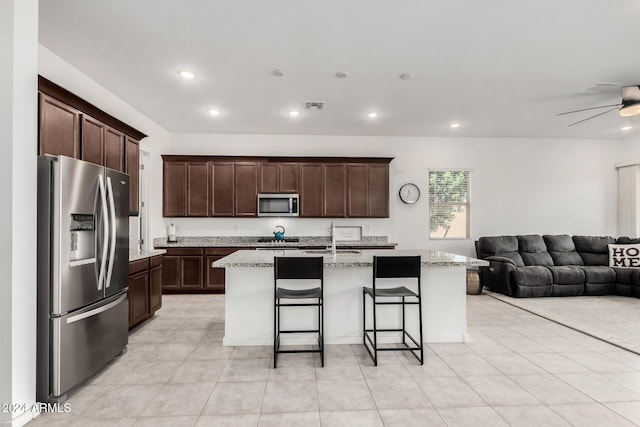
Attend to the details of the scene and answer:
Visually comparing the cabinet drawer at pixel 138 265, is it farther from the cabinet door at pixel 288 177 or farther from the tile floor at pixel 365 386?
the cabinet door at pixel 288 177

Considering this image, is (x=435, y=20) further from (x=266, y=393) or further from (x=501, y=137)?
(x=501, y=137)

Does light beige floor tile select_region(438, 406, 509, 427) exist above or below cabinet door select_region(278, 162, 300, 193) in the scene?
below

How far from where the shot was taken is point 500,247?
5.58m

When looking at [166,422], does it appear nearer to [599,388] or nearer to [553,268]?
[599,388]

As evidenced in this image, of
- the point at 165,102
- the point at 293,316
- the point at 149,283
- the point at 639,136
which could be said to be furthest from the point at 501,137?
the point at 149,283

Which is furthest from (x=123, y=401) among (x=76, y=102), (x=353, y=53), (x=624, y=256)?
(x=624, y=256)

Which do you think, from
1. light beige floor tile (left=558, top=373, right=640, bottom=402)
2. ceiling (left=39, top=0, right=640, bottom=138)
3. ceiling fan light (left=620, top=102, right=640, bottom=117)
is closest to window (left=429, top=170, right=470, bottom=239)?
ceiling (left=39, top=0, right=640, bottom=138)

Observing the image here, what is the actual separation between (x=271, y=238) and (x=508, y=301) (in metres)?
4.03

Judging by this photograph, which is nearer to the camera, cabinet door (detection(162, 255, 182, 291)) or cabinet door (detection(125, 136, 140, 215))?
cabinet door (detection(125, 136, 140, 215))

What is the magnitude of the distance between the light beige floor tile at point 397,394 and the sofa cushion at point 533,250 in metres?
4.26

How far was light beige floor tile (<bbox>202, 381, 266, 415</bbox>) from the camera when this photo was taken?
83.3 inches

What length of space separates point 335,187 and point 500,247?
3.09 meters

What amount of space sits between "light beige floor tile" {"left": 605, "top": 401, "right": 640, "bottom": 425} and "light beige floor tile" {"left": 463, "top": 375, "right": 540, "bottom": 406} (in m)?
0.47

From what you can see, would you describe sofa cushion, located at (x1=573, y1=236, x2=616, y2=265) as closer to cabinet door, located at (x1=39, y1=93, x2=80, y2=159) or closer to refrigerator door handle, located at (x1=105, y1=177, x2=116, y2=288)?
refrigerator door handle, located at (x1=105, y1=177, x2=116, y2=288)
